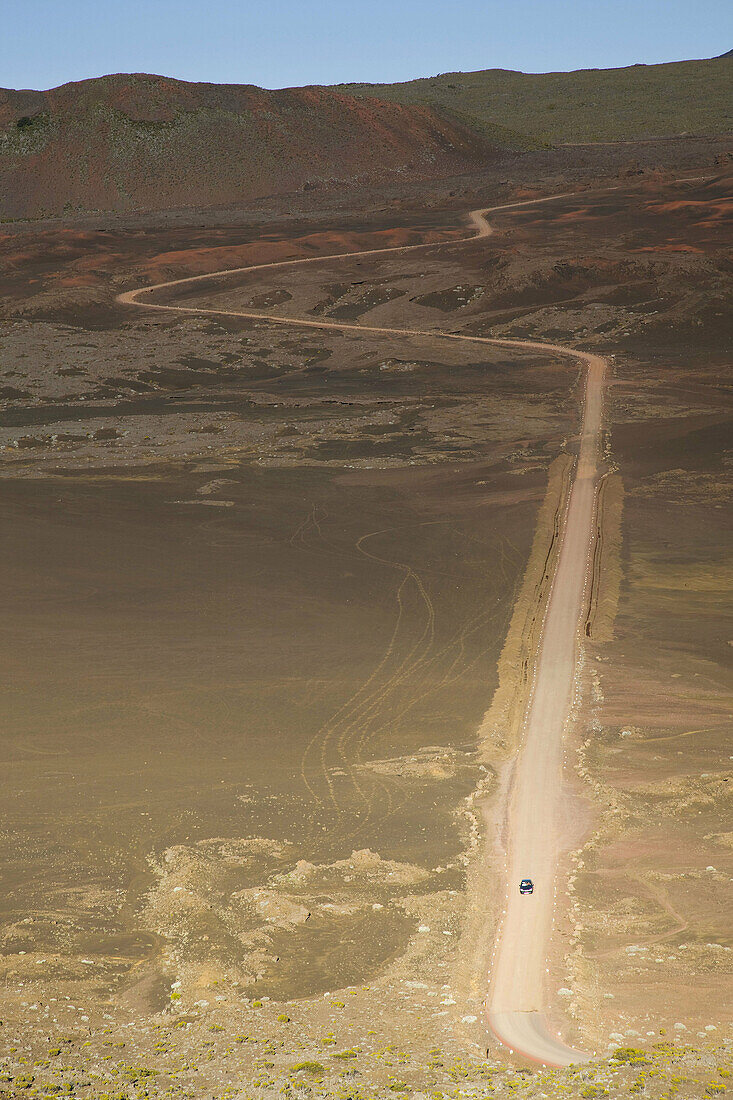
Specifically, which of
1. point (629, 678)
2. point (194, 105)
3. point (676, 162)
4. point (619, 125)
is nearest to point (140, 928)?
point (629, 678)

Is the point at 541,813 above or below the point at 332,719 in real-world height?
below

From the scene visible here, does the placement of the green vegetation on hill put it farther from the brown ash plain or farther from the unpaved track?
the unpaved track

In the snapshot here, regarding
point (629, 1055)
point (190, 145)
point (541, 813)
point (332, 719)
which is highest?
point (190, 145)

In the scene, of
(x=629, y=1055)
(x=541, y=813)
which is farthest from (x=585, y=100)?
(x=629, y=1055)

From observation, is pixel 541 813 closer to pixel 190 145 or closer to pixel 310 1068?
pixel 310 1068

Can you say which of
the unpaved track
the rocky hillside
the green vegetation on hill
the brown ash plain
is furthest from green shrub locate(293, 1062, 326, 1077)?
the green vegetation on hill

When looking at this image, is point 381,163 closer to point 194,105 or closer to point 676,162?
point 194,105
